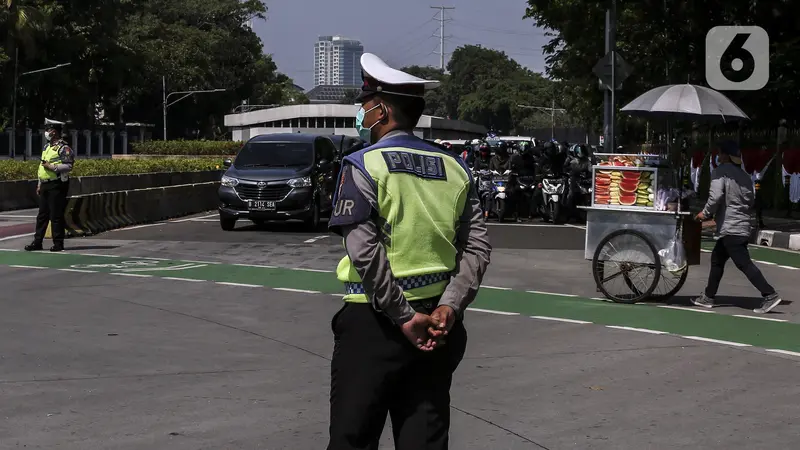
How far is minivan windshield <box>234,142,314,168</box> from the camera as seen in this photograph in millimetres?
23688

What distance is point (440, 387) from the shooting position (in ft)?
14.0

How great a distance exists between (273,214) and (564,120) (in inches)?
6134

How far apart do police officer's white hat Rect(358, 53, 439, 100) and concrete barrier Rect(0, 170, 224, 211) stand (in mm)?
26100

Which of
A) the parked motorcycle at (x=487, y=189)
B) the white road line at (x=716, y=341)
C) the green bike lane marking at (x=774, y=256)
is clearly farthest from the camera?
the parked motorcycle at (x=487, y=189)

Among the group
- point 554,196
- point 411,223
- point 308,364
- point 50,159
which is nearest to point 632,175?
point 308,364

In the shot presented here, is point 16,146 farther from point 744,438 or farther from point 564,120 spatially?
point 564,120

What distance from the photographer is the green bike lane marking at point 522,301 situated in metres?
11.2

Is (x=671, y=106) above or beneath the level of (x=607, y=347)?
above

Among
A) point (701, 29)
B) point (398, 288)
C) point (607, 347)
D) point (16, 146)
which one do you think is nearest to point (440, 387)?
point (398, 288)

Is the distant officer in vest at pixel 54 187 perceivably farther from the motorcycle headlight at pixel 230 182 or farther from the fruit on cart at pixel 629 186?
the fruit on cart at pixel 629 186

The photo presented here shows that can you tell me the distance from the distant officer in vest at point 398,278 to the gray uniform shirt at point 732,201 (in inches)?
339

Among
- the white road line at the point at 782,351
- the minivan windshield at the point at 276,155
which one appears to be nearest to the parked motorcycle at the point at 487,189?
the minivan windshield at the point at 276,155

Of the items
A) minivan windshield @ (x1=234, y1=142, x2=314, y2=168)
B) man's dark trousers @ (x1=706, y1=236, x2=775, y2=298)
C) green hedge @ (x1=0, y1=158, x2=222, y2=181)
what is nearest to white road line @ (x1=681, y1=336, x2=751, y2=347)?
man's dark trousers @ (x1=706, y1=236, x2=775, y2=298)

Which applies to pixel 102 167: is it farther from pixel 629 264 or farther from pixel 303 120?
pixel 303 120
